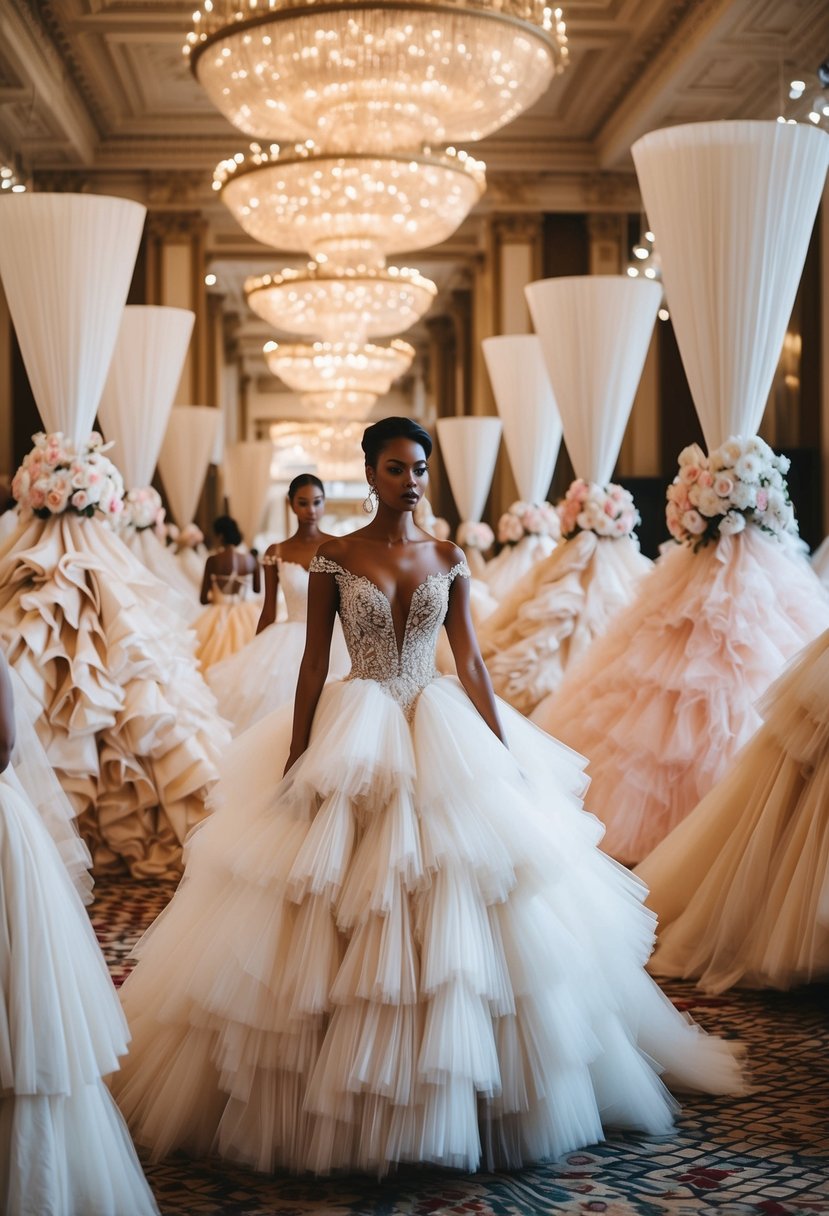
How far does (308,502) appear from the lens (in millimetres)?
6914

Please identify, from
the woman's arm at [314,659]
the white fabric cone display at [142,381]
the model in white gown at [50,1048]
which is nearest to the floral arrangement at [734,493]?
the woman's arm at [314,659]

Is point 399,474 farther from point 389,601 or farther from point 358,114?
point 358,114

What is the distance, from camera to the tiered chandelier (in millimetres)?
8266

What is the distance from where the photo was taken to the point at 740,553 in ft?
19.1

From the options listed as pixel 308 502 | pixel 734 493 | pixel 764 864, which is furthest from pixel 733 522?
pixel 308 502

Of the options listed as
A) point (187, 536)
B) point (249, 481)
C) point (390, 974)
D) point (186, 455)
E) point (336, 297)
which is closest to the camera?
point (390, 974)

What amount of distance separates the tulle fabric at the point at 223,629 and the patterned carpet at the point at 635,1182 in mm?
6742

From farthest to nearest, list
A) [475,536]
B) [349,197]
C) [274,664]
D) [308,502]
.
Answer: [475,536] < [349,197] < [274,664] < [308,502]

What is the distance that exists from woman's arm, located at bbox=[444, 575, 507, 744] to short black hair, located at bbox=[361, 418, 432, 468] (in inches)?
12.9

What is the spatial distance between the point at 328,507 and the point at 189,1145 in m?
29.4

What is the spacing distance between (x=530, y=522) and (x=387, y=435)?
7966mm

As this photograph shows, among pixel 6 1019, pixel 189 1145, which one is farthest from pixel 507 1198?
pixel 6 1019

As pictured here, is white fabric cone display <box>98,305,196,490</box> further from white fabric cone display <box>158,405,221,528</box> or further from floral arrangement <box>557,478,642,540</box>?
white fabric cone display <box>158,405,221,528</box>

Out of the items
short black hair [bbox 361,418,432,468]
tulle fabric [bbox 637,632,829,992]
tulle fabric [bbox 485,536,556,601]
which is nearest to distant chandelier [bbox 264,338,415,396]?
tulle fabric [bbox 485,536,556,601]
